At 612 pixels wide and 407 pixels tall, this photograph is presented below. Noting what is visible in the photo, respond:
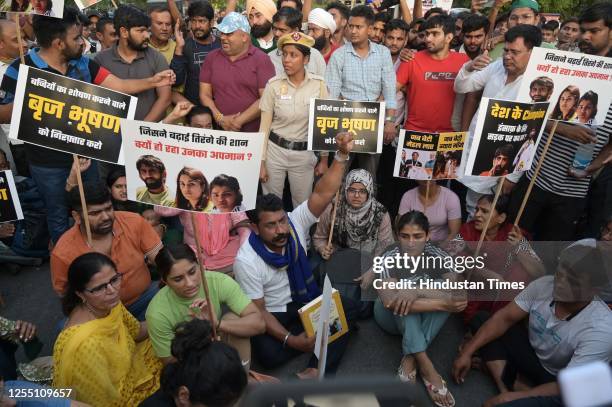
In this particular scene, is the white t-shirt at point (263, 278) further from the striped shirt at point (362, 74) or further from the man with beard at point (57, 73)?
the man with beard at point (57, 73)

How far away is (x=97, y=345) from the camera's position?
2330 mm

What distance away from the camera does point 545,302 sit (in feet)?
9.25

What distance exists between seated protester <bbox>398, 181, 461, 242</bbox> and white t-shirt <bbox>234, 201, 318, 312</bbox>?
1.17 m

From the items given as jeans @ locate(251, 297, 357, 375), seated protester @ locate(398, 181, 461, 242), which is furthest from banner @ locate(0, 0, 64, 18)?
seated protester @ locate(398, 181, 461, 242)

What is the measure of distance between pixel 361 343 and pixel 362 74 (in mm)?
2327

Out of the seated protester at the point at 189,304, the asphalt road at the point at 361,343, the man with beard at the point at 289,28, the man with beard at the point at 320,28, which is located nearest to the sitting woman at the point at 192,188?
the seated protester at the point at 189,304

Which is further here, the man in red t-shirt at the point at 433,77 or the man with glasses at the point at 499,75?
the man in red t-shirt at the point at 433,77

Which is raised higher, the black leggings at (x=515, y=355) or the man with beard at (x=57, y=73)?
the man with beard at (x=57, y=73)

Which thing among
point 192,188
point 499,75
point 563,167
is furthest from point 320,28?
point 192,188

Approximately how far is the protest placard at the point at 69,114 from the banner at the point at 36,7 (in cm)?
78

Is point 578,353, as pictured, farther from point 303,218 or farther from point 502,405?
point 303,218

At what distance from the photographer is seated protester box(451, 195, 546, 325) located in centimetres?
338

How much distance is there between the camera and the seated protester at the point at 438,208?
4.05m

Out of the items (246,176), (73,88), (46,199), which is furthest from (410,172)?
(46,199)
